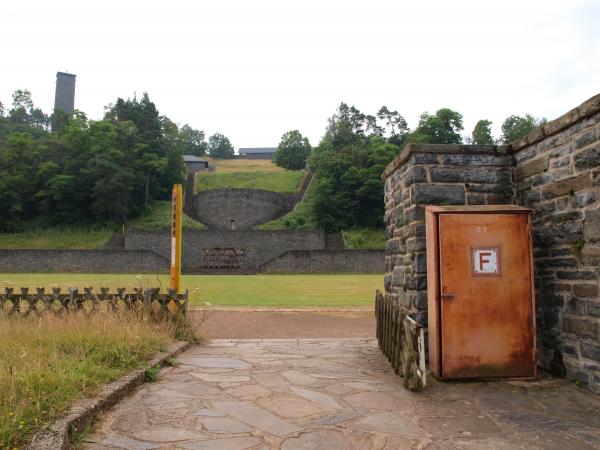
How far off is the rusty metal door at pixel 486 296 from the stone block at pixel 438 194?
57cm

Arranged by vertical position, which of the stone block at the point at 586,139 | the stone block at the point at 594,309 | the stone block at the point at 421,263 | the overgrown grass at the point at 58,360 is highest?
the stone block at the point at 586,139

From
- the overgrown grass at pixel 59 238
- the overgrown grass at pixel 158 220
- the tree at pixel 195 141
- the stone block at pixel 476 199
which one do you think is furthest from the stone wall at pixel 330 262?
the tree at pixel 195 141

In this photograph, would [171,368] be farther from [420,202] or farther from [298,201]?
[298,201]

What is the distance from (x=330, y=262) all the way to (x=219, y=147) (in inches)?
3242

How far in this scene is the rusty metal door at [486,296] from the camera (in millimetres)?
4855

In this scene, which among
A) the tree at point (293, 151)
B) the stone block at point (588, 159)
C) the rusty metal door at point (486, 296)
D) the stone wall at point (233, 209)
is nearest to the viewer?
the stone block at point (588, 159)

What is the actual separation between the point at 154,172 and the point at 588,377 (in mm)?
55707

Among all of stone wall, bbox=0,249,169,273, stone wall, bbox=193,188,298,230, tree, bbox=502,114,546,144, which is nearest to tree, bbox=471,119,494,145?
tree, bbox=502,114,546,144

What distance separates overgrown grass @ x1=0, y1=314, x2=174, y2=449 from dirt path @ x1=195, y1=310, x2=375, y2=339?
2098 mm

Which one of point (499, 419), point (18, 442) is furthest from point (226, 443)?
point (499, 419)

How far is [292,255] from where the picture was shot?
35.2m

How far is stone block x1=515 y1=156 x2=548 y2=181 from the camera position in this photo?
16.9ft

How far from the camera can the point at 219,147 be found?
367ft

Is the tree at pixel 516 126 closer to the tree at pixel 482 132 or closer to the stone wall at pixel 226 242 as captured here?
the tree at pixel 482 132
